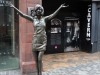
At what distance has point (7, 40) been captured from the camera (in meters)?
10.7

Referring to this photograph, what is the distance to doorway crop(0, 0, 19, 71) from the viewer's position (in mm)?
10656

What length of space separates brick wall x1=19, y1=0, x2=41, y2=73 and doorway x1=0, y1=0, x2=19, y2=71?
0.62 metres

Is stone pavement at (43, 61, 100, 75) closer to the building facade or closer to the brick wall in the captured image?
the brick wall

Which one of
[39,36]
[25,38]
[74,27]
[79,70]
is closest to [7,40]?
[25,38]

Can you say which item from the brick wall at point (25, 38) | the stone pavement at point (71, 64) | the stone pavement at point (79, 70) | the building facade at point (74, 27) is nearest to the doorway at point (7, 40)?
the stone pavement at point (71, 64)

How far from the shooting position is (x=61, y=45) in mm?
15438

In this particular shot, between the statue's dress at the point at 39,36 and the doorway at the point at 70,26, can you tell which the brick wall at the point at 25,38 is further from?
the doorway at the point at 70,26

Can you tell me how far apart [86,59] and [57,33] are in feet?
8.53

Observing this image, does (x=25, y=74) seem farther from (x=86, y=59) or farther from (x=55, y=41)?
(x=55, y=41)

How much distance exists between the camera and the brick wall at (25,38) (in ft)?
33.1

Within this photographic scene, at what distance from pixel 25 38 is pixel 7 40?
3.24 feet

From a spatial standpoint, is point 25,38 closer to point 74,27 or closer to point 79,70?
point 79,70

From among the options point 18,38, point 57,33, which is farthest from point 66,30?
point 18,38

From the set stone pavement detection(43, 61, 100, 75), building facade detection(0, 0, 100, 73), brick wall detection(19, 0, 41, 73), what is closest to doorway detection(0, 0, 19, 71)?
brick wall detection(19, 0, 41, 73)
